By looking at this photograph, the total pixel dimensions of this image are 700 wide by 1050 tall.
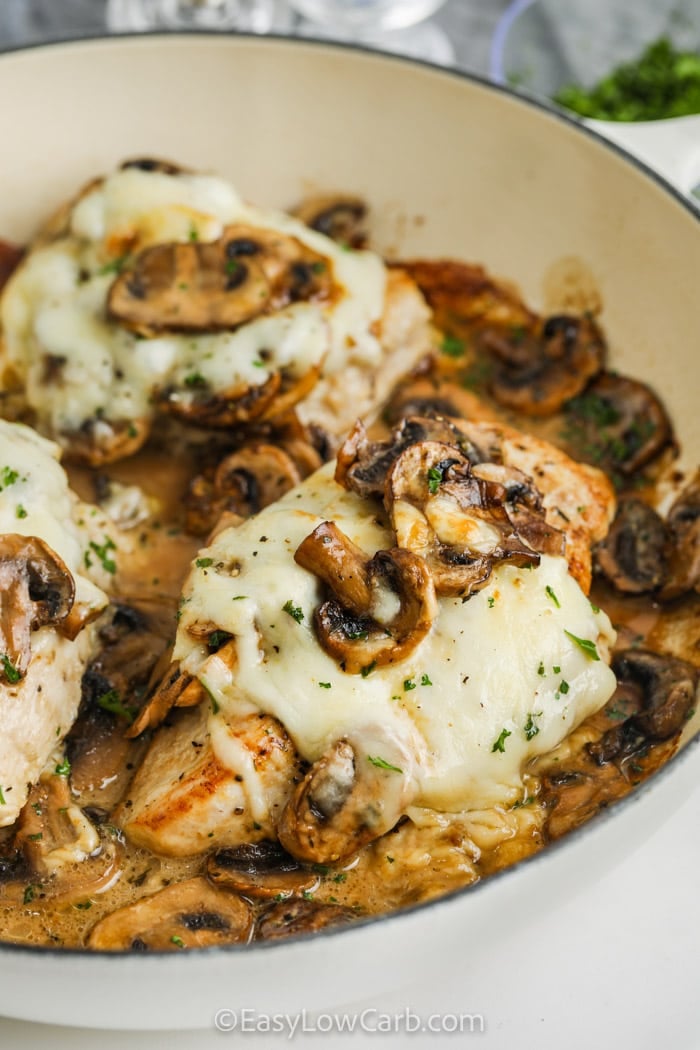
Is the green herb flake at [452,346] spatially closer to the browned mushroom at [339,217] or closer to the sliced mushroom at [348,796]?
the browned mushroom at [339,217]

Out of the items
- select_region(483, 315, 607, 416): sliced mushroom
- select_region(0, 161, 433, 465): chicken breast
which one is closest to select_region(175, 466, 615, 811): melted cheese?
select_region(0, 161, 433, 465): chicken breast

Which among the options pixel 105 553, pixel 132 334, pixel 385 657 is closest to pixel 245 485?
pixel 105 553

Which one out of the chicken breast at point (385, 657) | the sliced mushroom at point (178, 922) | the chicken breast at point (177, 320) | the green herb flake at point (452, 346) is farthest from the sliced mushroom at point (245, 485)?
the sliced mushroom at point (178, 922)

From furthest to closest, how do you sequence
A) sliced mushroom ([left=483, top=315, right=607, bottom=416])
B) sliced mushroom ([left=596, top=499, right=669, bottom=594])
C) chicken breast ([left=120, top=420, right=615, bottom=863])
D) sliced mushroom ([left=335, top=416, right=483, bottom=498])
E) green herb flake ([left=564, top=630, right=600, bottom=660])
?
sliced mushroom ([left=483, top=315, right=607, bottom=416]) < sliced mushroom ([left=596, top=499, right=669, bottom=594]) < sliced mushroom ([left=335, top=416, right=483, bottom=498]) < green herb flake ([left=564, top=630, right=600, bottom=660]) < chicken breast ([left=120, top=420, right=615, bottom=863])

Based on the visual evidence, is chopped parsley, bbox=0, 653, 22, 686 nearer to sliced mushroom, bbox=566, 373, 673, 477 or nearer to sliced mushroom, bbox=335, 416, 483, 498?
sliced mushroom, bbox=335, 416, 483, 498

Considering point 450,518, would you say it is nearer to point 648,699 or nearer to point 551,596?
point 551,596

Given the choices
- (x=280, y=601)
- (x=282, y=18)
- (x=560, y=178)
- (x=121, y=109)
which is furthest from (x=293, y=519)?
(x=282, y=18)
